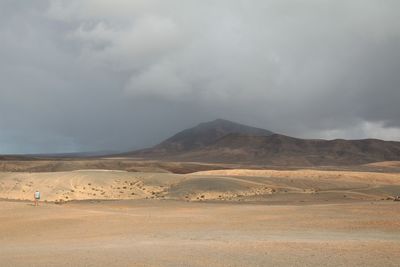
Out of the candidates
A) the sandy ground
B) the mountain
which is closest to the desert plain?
the sandy ground

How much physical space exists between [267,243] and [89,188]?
97.7ft

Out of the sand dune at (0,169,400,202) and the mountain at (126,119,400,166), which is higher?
the mountain at (126,119,400,166)

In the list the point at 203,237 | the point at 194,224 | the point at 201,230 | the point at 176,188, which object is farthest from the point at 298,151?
the point at 203,237

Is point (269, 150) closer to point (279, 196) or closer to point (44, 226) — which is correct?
point (279, 196)

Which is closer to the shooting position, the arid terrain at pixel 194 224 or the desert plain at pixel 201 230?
the desert plain at pixel 201 230

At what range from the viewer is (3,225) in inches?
824

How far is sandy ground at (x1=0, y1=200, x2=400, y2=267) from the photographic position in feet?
36.1

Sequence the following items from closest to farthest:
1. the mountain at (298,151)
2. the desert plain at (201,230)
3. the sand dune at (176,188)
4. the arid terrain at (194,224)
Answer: the desert plain at (201,230)
the arid terrain at (194,224)
the sand dune at (176,188)
the mountain at (298,151)

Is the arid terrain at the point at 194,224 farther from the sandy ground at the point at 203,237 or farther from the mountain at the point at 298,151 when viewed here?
the mountain at the point at 298,151

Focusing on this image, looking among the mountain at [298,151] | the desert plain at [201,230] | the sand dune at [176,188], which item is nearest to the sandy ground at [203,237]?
the desert plain at [201,230]

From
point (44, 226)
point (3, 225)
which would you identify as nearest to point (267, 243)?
point (44, 226)

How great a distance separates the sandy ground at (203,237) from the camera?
11008 millimetres

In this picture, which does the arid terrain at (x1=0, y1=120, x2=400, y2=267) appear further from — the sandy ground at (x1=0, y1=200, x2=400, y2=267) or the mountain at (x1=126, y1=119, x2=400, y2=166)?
the mountain at (x1=126, y1=119, x2=400, y2=166)

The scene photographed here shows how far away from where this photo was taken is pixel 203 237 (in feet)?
52.0
